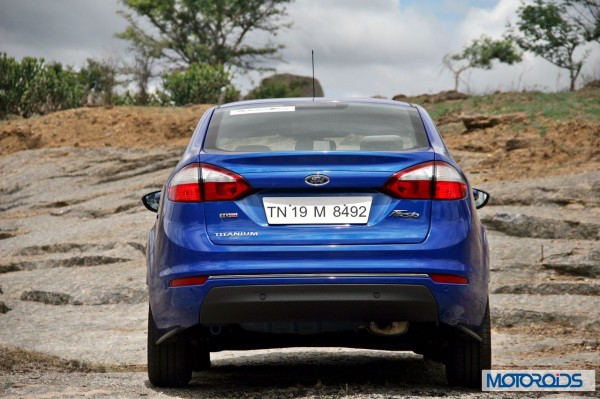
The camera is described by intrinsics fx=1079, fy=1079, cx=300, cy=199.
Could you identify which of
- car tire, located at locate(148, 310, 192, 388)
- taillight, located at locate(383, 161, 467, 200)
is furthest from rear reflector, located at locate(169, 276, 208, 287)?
taillight, located at locate(383, 161, 467, 200)

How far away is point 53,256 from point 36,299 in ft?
8.83

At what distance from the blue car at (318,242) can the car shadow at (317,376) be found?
397mm

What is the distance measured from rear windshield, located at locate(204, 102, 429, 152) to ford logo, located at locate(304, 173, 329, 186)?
0.99 ft

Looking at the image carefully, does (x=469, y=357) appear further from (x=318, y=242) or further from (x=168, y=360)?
(x=168, y=360)

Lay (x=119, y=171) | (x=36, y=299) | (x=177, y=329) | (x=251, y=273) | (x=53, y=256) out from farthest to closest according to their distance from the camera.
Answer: (x=119, y=171) → (x=53, y=256) → (x=36, y=299) → (x=177, y=329) → (x=251, y=273)

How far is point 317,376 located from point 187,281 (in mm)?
1778

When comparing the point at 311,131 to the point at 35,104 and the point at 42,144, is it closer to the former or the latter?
the point at 42,144

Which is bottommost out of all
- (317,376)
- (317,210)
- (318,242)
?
(317,376)

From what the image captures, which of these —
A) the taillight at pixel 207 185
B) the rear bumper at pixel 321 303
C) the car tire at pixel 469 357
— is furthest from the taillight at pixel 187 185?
the car tire at pixel 469 357

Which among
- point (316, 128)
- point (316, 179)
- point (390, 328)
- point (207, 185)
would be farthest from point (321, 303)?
point (316, 128)

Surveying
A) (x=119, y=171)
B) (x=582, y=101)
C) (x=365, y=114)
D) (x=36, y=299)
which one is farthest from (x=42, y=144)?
(x=365, y=114)

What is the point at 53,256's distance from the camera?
54.3 feet

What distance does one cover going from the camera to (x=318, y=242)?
17.4 feet

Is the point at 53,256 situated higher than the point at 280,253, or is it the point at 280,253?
the point at 280,253
